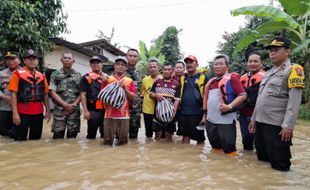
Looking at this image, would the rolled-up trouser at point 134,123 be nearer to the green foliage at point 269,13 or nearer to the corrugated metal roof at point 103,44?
the green foliage at point 269,13

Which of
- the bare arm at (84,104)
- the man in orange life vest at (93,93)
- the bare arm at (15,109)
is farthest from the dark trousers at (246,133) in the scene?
the bare arm at (15,109)

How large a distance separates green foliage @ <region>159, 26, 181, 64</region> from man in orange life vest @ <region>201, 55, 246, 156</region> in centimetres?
2302

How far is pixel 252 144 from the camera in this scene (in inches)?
212

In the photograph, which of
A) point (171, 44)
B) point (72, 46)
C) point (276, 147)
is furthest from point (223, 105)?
point (171, 44)

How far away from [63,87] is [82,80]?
0.46m

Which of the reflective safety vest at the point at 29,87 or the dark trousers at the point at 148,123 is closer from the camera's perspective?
the reflective safety vest at the point at 29,87

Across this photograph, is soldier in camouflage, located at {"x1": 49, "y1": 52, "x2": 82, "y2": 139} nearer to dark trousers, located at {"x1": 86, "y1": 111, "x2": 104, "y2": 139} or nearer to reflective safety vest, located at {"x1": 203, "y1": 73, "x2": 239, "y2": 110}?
dark trousers, located at {"x1": 86, "y1": 111, "x2": 104, "y2": 139}

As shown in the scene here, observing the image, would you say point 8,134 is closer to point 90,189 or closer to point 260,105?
point 90,189

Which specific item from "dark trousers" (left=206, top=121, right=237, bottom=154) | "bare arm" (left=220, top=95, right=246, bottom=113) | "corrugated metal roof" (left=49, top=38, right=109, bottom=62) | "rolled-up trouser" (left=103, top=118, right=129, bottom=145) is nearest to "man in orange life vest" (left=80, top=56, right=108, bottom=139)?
"rolled-up trouser" (left=103, top=118, right=129, bottom=145)

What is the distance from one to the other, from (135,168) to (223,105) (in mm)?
1763

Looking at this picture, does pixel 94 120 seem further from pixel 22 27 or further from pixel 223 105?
pixel 22 27

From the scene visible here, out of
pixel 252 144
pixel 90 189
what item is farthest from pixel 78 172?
pixel 252 144

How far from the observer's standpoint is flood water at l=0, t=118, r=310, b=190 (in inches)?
126

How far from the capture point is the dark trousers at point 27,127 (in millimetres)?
5469
